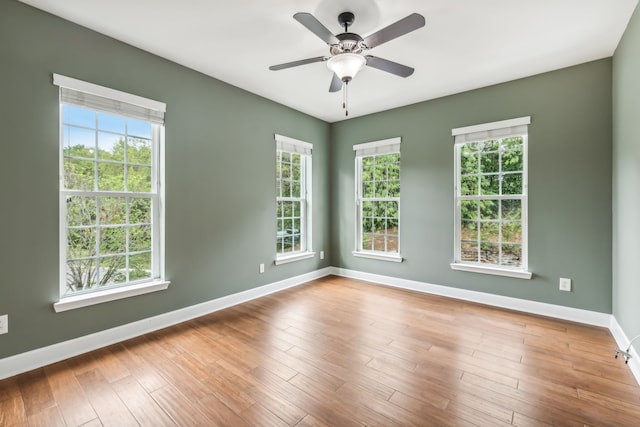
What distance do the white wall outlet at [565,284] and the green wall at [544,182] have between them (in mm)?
45

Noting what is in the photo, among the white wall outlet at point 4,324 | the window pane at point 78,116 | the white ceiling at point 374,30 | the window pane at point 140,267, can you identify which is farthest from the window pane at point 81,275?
the white ceiling at point 374,30

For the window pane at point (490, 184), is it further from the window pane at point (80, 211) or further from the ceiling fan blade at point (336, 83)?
the window pane at point (80, 211)

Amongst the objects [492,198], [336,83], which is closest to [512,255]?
[492,198]

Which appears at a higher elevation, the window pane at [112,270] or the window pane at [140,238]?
the window pane at [140,238]

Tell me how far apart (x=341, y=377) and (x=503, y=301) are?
2.52 metres

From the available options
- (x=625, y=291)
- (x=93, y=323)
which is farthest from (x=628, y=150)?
(x=93, y=323)

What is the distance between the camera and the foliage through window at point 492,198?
3482 mm

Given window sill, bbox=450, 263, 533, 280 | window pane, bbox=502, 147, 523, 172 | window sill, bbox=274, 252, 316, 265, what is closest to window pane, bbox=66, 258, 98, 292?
window sill, bbox=274, 252, 316, 265

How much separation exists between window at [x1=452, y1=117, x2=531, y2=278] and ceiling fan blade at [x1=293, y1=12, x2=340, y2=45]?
8.16ft

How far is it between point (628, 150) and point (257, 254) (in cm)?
389

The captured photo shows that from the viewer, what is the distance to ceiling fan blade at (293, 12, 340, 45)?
1.78m

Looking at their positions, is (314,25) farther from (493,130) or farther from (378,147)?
(378,147)

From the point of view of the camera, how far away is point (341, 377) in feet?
6.95

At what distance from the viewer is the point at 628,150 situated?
2436 mm
